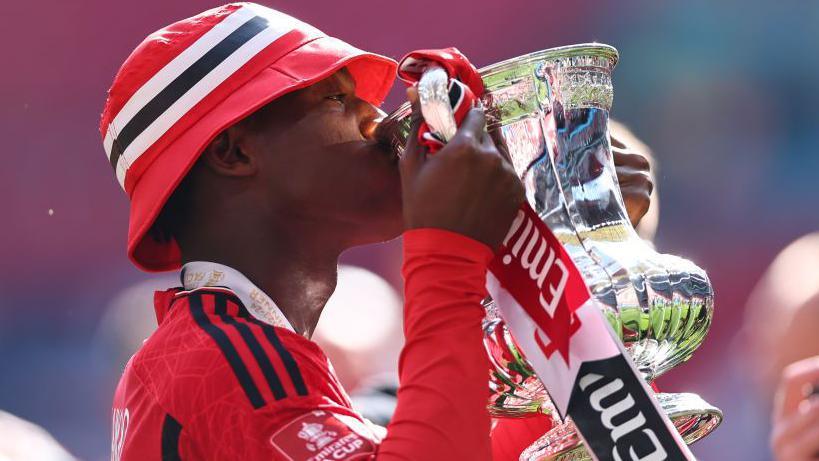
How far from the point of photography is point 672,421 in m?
1.34

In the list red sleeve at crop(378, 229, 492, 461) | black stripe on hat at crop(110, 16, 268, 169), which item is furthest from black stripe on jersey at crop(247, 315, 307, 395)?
black stripe on hat at crop(110, 16, 268, 169)

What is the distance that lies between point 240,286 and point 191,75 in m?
0.28

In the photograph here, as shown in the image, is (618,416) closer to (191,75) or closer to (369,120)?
(369,120)

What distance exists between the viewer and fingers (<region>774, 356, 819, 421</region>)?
9.27 ft

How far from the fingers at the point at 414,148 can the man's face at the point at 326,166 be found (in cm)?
22

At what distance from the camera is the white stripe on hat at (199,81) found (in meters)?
1.48

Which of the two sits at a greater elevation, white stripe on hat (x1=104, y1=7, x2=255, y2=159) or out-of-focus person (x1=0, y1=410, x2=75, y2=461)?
white stripe on hat (x1=104, y1=7, x2=255, y2=159)

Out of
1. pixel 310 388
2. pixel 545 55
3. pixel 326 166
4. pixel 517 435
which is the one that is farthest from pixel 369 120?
pixel 517 435

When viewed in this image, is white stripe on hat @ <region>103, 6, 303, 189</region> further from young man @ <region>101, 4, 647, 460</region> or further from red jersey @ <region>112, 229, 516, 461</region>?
red jersey @ <region>112, 229, 516, 461</region>

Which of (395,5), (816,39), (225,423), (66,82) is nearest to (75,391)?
(66,82)

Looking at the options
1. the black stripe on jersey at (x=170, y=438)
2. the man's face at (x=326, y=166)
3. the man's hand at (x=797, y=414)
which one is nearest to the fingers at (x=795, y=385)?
the man's hand at (x=797, y=414)

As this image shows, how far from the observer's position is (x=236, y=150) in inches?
59.4

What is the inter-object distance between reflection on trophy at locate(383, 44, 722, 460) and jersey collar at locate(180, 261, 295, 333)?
26 centimetres

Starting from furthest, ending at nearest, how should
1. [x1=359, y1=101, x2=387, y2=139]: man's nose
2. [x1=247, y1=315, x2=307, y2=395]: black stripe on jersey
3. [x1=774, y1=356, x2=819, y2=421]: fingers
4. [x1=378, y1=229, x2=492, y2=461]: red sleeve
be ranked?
[x1=774, y1=356, x2=819, y2=421]: fingers → [x1=359, y1=101, x2=387, y2=139]: man's nose → [x1=247, y1=315, x2=307, y2=395]: black stripe on jersey → [x1=378, y1=229, x2=492, y2=461]: red sleeve
